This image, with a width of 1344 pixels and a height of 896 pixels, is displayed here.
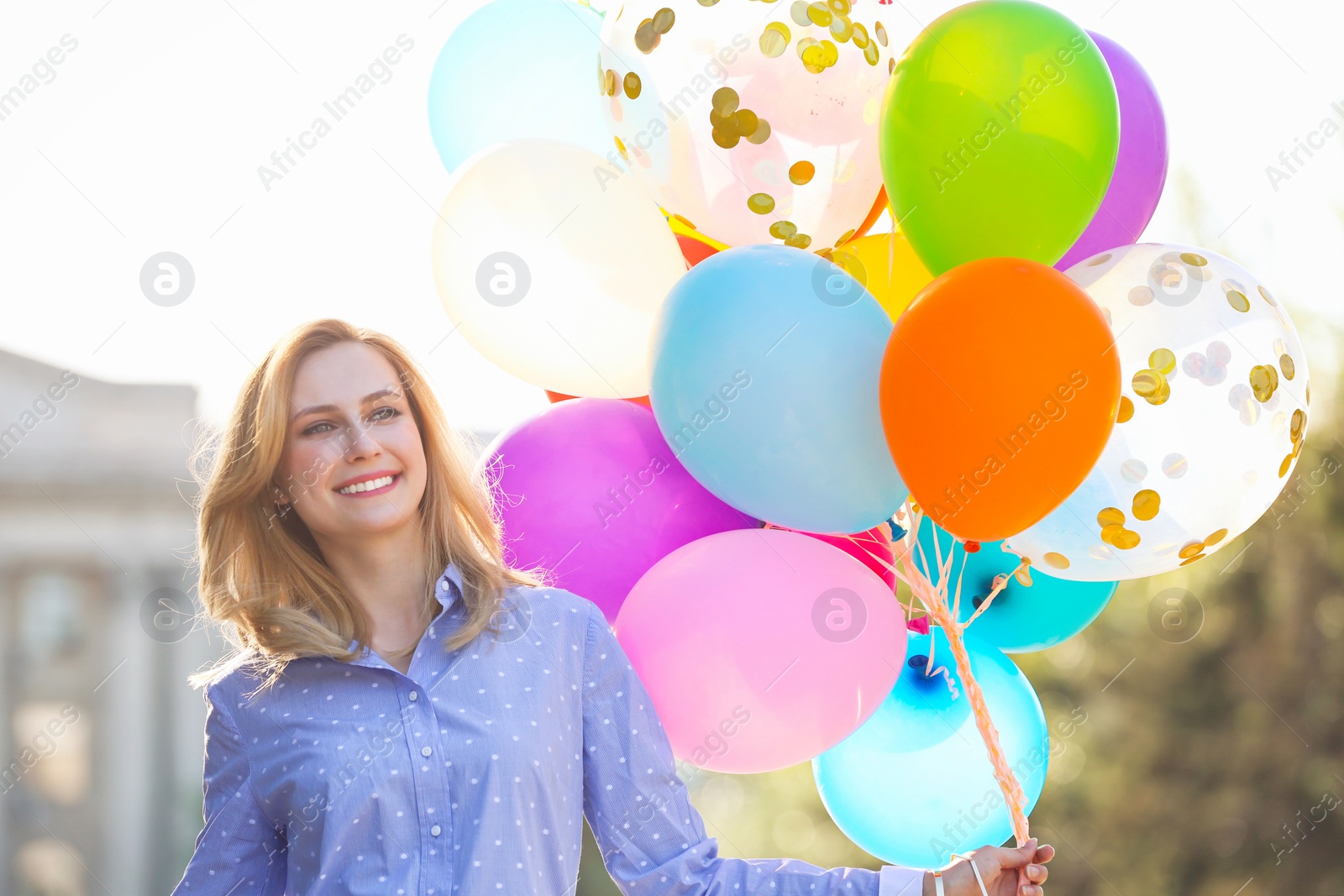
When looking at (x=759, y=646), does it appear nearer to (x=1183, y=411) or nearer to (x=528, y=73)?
(x=1183, y=411)

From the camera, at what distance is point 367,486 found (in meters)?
1.42

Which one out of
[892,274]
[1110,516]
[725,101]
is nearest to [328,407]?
[725,101]

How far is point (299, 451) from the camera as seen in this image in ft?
4.70

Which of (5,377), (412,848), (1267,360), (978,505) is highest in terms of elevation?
(5,377)

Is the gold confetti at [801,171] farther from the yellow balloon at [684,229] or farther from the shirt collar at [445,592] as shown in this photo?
the shirt collar at [445,592]

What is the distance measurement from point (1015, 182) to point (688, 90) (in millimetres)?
435

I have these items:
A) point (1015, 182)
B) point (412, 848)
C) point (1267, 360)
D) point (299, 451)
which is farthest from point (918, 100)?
point (412, 848)

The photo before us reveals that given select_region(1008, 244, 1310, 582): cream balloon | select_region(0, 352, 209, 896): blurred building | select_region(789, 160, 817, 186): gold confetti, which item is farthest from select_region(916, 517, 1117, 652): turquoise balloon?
select_region(0, 352, 209, 896): blurred building

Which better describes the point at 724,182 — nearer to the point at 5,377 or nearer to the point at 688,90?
the point at 688,90

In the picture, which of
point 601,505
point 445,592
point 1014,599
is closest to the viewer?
point 445,592

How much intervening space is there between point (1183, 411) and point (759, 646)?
0.60 meters

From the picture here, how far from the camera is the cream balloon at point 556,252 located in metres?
1.60

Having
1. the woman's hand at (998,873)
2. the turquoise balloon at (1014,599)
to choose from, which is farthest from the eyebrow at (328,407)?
the woman's hand at (998,873)

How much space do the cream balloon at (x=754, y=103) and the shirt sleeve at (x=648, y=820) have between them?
617mm
